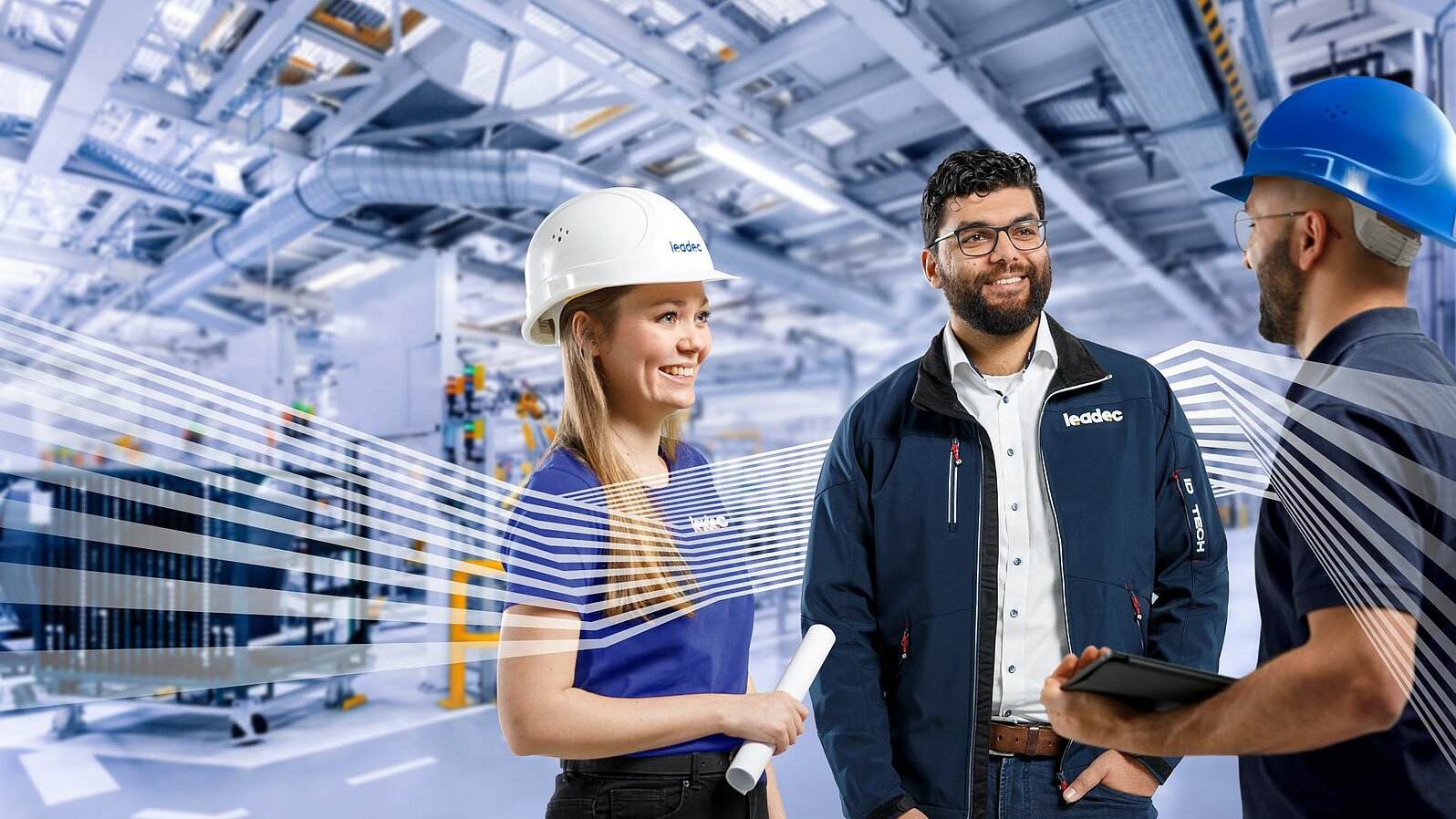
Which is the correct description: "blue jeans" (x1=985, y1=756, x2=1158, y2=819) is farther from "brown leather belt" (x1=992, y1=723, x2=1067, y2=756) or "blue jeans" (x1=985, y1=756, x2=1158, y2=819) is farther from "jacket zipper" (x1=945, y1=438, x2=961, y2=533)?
"jacket zipper" (x1=945, y1=438, x2=961, y2=533)

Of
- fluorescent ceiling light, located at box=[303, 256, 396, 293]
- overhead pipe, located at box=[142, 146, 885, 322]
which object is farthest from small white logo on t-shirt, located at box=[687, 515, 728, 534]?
fluorescent ceiling light, located at box=[303, 256, 396, 293]

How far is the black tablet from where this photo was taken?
0.98 meters

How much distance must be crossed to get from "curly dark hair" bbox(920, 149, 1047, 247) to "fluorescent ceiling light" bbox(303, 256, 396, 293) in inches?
352

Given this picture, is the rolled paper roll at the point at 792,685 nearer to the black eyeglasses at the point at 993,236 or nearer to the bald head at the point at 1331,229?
the black eyeglasses at the point at 993,236

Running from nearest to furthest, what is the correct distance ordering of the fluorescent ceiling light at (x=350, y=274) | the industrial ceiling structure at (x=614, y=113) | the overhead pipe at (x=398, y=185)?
the industrial ceiling structure at (x=614, y=113), the overhead pipe at (x=398, y=185), the fluorescent ceiling light at (x=350, y=274)

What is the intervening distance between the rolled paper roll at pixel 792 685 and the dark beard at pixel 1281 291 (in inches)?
34.6

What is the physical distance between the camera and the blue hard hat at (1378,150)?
118 cm

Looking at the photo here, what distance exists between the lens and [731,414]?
2045 centimetres

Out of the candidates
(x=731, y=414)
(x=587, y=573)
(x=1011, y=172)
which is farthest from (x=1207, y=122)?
(x=731, y=414)

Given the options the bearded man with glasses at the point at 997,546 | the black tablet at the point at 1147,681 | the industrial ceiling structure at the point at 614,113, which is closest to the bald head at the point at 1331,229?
the bearded man with glasses at the point at 997,546

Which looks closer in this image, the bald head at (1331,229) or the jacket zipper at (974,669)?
the bald head at (1331,229)

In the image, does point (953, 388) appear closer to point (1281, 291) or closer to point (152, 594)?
point (1281, 291)

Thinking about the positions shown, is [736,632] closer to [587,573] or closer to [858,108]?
[587,573]

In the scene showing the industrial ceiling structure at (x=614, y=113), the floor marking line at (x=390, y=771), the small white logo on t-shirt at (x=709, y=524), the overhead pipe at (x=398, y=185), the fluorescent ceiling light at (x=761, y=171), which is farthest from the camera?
the overhead pipe at (x=398, y=185)
